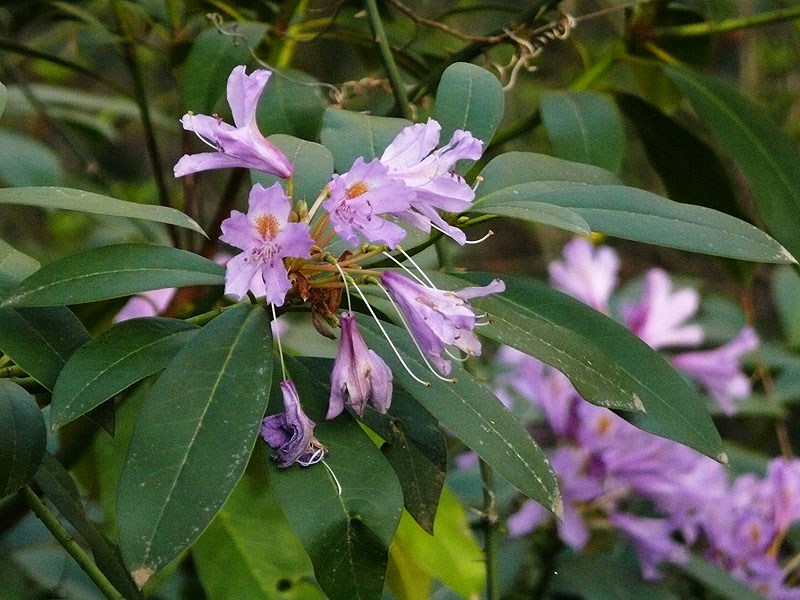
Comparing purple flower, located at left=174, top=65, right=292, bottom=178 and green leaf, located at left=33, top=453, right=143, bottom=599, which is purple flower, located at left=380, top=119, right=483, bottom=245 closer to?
purple flower, located at left=174, top=65, right=292, bottom=178

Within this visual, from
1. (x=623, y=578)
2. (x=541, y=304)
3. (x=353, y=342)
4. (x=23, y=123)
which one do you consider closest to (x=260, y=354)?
(x=353, y=342)

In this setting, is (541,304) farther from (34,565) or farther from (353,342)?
(34,565)

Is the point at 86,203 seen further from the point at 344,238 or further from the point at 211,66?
the point at 211,66

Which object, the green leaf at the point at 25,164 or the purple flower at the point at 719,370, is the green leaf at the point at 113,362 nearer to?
the purple flower at the point at 719,370

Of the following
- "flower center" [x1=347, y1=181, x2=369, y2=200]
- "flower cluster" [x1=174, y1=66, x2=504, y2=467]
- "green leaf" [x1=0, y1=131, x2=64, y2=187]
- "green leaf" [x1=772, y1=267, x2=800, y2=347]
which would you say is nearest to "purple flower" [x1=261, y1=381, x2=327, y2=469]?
"flower cluster" [x1=174, y1=66, x2=504, y2=467]

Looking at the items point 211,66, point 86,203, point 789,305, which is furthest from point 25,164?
point 789,305

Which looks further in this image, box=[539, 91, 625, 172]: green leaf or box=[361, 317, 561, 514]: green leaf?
box=[539, 91, 625, 172]: green leaf
